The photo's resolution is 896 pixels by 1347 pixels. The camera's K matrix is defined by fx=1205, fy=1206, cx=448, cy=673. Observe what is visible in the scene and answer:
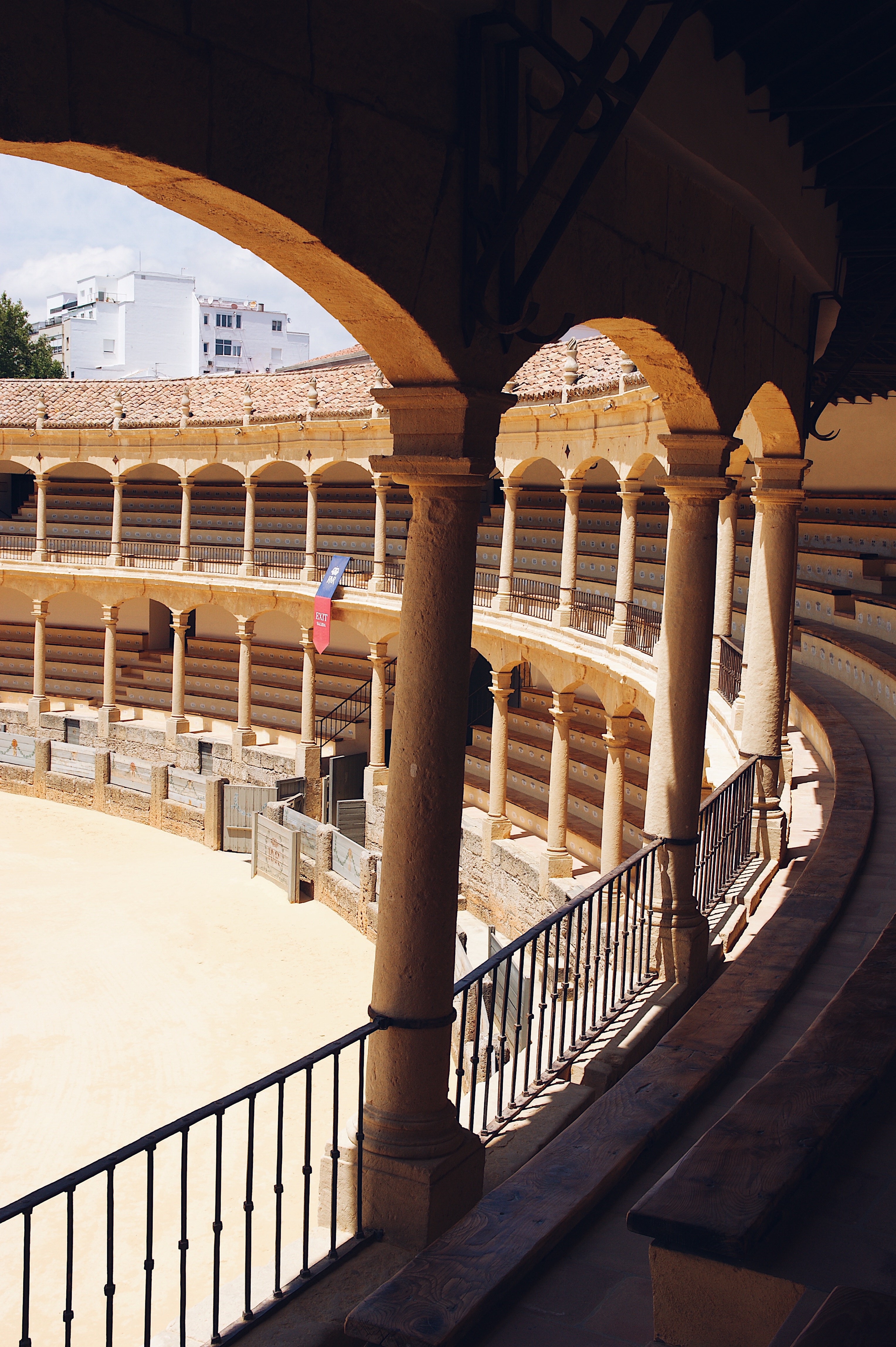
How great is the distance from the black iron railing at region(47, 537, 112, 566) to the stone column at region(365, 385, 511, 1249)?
893 inches

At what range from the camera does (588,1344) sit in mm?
2920

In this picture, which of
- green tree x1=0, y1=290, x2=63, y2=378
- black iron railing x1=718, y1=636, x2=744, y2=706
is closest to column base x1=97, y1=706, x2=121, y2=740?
black iron railing x1=718, y1=636, x2=744, y2=706

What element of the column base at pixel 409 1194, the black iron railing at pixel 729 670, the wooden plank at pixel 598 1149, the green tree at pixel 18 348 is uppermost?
the green tree at pixel 18 348

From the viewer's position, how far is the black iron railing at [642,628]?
13.6m

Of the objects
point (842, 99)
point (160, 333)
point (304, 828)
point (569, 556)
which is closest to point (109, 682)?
point (304, 828)

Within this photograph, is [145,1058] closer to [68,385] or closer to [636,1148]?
[636,1148]

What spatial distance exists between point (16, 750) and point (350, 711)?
6490 millimetres

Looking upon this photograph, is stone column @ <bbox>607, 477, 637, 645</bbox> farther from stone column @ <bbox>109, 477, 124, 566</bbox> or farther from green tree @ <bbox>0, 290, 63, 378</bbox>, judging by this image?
green tree @ <bbox>0, 290, 63, 378</bbox>

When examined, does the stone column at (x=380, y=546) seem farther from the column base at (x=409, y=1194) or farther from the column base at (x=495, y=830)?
the column base at (x=409, y=1194)

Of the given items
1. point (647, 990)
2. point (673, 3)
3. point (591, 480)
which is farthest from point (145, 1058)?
point (591, 480)

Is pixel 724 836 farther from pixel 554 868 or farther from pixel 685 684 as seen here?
pixel 554 868

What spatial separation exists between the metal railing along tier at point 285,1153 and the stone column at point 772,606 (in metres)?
0.73

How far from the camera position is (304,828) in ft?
58.5

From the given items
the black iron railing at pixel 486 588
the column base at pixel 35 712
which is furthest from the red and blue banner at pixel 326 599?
the column base at pixel 35 712
